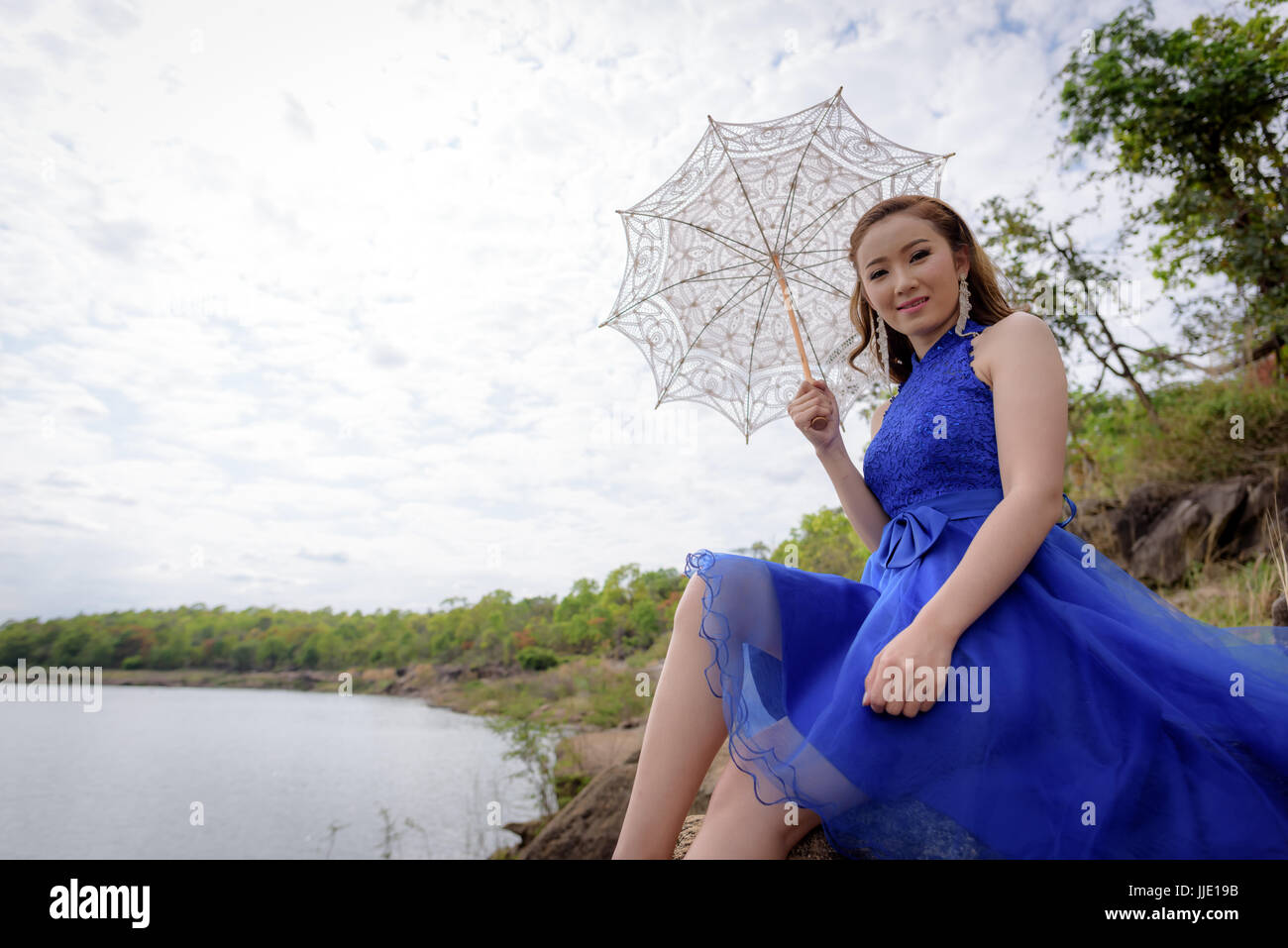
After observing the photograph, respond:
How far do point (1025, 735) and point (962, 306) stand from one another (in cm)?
117

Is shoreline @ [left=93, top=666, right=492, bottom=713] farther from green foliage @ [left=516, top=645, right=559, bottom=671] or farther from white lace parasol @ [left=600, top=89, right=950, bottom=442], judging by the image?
white lace parasol @ [left=600, top=89, right=950, bottom=442]

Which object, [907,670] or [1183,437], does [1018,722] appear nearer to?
[907,670]

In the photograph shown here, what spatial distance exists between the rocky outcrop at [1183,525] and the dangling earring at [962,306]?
5.47 m

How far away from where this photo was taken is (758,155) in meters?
2.47

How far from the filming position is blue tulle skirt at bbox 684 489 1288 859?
1.21m

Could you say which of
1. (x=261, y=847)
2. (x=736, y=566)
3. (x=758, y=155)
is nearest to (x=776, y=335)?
(x=758, y=155)

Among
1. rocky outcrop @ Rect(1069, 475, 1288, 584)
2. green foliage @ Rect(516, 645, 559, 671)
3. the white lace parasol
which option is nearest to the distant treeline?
green foliage @ Rect(516, 645, 559, 671)

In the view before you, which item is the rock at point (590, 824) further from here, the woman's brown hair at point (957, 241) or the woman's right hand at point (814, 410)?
the woman's brown hair at point (957, 241)

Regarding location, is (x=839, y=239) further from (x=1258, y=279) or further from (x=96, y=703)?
(x=96, y=703)

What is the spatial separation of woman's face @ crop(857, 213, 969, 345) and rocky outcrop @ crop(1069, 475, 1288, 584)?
18.2 ft

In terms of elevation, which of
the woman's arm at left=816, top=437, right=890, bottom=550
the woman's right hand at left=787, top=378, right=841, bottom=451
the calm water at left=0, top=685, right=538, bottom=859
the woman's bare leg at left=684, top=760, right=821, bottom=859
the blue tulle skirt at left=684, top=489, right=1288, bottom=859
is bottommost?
the calm water at left=0, top=685, right=538, bottom=859
